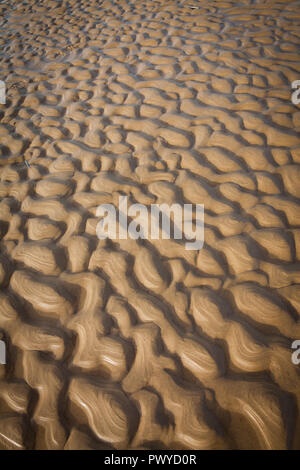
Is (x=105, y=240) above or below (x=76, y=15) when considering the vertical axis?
below

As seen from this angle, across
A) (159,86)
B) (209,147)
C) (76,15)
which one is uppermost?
(76,15)

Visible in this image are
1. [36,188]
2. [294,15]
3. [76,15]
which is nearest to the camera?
[36,188]

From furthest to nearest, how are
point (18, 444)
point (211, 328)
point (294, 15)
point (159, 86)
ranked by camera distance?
point (294, 15)
point (159, 86)
point (211, 328)
point (18, 444)

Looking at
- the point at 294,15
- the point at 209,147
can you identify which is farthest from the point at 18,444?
the point at 294,15

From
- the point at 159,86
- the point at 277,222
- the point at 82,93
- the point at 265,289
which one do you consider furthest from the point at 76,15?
the point at 265,289

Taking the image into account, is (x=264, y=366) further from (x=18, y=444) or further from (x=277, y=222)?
(x=18, y=444)

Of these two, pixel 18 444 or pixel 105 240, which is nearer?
pixel 18 444
